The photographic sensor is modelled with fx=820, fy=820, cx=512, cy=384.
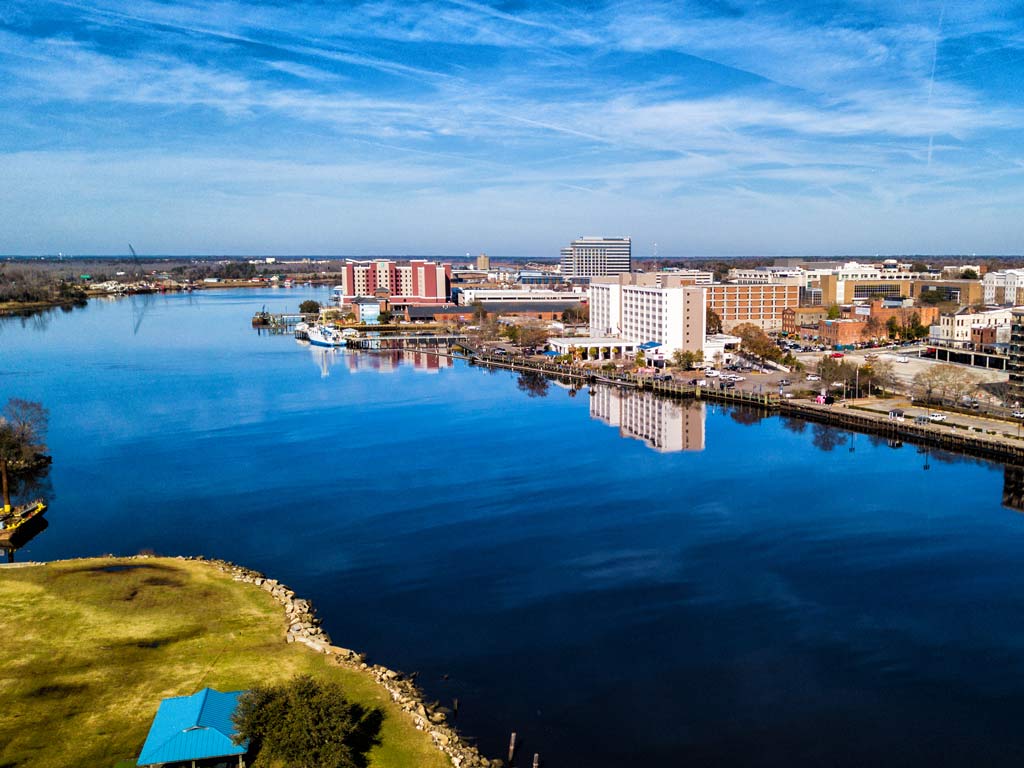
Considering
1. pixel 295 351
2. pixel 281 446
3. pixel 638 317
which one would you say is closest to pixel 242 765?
pixel 281 446

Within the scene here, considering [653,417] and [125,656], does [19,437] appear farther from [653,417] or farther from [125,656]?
[653,417]

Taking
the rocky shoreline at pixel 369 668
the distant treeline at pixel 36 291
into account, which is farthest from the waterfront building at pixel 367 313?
the rocky shoreline at pixel 369 668

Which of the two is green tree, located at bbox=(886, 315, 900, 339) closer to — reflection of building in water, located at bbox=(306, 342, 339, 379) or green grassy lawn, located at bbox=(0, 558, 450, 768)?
reflection of building in water, located at bbox=(306, 342, 339, 379)

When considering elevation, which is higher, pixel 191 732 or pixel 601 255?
pixel 601 255

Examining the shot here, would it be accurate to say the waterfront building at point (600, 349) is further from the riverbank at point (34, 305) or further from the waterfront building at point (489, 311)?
the riverbank at point (34, 305)

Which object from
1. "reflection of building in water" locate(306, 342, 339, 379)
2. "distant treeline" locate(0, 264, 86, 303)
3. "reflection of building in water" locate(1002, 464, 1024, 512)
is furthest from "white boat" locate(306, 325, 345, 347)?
"distant treeline" locate(0, 264, 86, 303)

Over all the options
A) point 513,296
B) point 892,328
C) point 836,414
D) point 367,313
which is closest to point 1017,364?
point 836,414

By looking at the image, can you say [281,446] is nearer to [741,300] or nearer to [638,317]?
[638,317]
